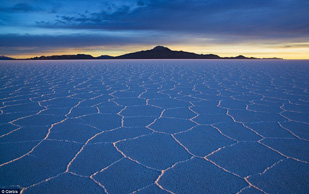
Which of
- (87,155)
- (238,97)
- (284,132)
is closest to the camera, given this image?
(87,155)

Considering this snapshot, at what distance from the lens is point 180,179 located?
1230mm

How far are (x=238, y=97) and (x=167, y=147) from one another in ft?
7.28

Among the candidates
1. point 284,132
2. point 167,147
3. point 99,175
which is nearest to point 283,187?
point 167,147

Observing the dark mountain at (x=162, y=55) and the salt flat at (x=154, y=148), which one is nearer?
the salt flat at (x=154, y=148)

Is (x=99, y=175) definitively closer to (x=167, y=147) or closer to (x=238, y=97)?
(x=167, y=147)

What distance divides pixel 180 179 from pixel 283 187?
573mm

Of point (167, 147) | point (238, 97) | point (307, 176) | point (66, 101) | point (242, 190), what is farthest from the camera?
point (238, 97)

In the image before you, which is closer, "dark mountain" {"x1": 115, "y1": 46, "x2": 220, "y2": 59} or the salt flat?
the salt flat

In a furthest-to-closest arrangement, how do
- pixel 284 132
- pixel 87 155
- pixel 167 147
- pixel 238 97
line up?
1. pixel 238 97
2. pixel 284 132
3. pixel 167 147
4. pixel 87 155

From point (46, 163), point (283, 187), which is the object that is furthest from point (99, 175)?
point (283, 187)

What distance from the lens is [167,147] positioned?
162 cm

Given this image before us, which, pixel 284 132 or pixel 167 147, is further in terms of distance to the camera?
pixel 284 132

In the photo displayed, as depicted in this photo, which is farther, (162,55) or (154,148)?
(162,55)

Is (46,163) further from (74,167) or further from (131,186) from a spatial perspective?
(131,186)
